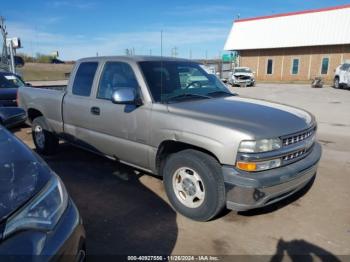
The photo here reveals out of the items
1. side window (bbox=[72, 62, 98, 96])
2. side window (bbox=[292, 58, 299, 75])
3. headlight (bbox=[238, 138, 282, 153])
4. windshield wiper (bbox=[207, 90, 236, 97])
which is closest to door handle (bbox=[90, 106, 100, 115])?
side window (bbox=[72, 62, 98, 96])

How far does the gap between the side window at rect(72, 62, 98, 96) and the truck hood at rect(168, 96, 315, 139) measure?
166cm

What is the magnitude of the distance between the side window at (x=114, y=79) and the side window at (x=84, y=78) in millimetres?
270

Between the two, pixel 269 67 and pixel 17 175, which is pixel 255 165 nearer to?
pixel 17 175

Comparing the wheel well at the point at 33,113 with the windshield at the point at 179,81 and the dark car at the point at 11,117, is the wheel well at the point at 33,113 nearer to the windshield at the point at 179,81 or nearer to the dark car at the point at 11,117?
the dark car at the point at 11,117

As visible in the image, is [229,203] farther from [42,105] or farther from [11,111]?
[42,105]

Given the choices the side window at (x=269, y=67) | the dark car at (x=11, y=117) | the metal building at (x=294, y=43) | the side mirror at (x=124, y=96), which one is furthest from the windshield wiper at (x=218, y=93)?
the side window at (x=269, y=67)

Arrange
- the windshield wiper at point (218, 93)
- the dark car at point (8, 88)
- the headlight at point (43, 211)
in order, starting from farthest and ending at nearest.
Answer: the dark car at point (8, 88) < the windshield wiper at point (218, 93) < the headlight at point (43, 211)

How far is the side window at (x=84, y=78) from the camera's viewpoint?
480cm

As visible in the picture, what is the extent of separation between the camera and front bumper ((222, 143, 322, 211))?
10.1 ft

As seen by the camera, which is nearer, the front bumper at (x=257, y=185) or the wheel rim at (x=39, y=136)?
the front bumper at (x=257, y=185)

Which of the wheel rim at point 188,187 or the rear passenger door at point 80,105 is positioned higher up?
the rear passenger door at point 80,105

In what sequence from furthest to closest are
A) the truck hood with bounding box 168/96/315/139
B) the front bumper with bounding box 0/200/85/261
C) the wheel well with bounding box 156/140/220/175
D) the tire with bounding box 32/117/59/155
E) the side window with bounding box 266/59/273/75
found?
1. the side window with bounding box 266/59/273/75
2. the tire with bounding box 32/117/59/155
3. the wheel well with bounding box 156/140/220/175
4. the truck hood with bounding box 168/96/315/139
5. the front bumper with bounding box 0/200/85/261

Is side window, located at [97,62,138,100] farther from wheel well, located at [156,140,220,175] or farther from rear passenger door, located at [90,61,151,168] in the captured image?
wheel well, located at [156,140,220,175]

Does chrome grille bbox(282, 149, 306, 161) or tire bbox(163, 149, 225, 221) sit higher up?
chrome grille bbox(282, 149, 306, 161)
